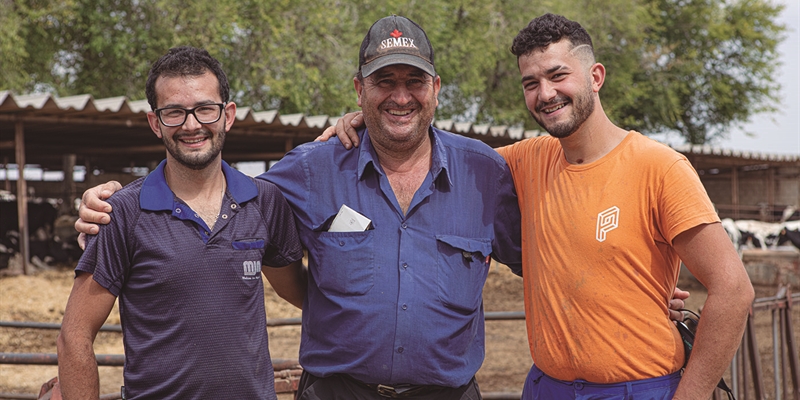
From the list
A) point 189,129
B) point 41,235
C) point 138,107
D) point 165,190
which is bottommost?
point 41,235

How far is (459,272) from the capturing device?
9.41 ft

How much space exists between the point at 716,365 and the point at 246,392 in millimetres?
1595

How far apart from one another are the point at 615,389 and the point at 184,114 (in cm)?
182

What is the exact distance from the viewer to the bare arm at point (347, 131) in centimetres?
309

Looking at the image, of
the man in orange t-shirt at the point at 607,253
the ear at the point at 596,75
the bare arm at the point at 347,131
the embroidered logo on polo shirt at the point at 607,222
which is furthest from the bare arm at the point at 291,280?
the ear at the point at 596,75

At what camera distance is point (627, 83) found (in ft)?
93.4

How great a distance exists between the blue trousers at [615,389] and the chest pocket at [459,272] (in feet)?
1.40

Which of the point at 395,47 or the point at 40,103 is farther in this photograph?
the point at 40,103

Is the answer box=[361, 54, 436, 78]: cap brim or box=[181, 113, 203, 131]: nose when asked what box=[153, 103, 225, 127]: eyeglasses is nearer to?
box=[181, 113, 203, 131]: nose

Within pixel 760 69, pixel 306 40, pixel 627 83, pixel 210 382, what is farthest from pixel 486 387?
pixel 760 69

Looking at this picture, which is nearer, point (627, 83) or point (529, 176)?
point (529, 176)

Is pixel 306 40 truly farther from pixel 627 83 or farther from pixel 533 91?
pixel 533 91

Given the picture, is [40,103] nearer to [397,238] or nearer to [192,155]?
[192,155]

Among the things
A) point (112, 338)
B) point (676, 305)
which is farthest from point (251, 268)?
point (112, 338)
